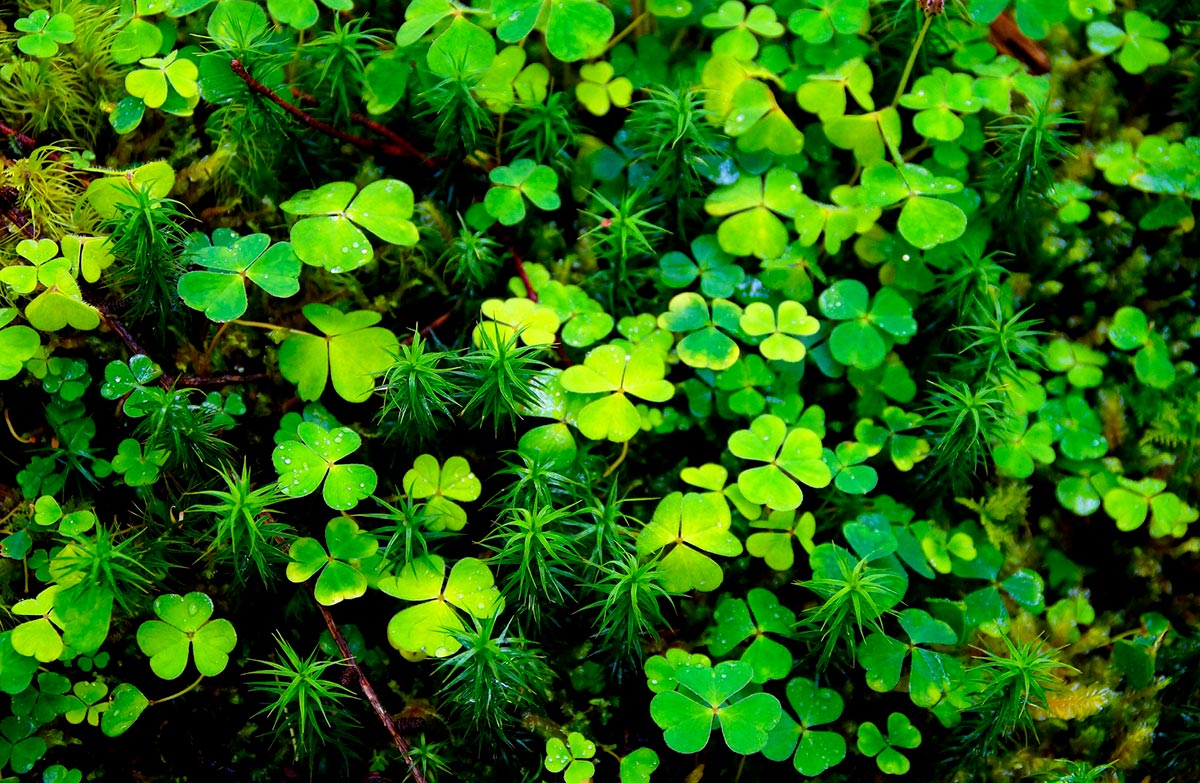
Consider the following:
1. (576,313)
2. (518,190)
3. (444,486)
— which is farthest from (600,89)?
(444,486)

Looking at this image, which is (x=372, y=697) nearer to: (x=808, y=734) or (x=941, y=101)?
(x=808, y=734)

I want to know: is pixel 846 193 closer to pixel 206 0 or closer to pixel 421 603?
pixel 421 603

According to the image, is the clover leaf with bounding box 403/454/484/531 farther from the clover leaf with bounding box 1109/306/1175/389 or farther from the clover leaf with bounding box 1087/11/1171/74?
the clover leaf with bounding box 1087/11/1171/74

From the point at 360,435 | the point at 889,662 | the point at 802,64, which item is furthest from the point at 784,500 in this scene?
the point at 802,64

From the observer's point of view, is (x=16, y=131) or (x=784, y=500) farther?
(x=16, y=131)

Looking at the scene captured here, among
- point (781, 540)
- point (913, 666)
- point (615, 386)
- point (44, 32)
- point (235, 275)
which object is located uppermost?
point (44, 32)

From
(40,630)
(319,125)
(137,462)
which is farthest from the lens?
(319,125)

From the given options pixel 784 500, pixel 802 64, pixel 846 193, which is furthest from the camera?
pixel 802 64

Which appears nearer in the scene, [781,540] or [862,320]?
[781,540]

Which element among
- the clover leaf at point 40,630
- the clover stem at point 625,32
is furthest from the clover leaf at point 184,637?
the clover stem at point 625,32
